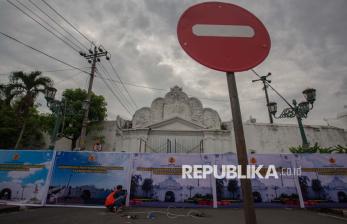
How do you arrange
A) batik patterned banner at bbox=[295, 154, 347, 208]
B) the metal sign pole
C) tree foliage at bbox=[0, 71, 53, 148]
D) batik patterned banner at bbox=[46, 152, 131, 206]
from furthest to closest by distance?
1. tree foliage at bbox=[0, 71, 53, 148]
2. batik patterned banner at bbox=[46, 152, 131, 206]
3. batik patterned banner at bbox=[295, 154, 347, 208]
4. the metal sign pole

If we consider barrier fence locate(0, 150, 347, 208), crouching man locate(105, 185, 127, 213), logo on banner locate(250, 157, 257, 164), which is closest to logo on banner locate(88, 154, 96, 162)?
barrier fence locate(0, 150, 347, 208)

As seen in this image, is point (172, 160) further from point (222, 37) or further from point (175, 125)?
point (175, 125)

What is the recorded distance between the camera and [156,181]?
20.2 ft

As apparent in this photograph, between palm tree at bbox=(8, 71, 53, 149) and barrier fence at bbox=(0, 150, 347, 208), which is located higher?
palm tree at bbox=(8, 71, 53, 149)

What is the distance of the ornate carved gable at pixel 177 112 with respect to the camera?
15539 millimetres

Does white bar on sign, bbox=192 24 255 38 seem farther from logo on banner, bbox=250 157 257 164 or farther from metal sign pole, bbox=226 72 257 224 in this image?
logo on banner, bbox=250 157 257 164

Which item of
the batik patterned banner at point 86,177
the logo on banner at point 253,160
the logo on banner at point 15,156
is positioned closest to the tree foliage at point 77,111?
the logo on banner at point 15,156

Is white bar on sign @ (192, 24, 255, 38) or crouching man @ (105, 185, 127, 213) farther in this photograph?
crouching man @ (105, 185, 127, 213)

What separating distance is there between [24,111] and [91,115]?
5213mm

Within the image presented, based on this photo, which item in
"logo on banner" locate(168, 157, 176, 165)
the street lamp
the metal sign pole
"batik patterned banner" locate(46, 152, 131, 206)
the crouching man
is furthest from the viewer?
the street lamp

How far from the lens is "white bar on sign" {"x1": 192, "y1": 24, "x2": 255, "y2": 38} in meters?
1.54

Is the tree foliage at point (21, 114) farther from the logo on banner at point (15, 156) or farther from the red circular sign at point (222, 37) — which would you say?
the red circular sign at point (222, 37)

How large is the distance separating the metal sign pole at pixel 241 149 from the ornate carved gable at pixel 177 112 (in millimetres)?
13695

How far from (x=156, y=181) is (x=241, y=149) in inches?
209
